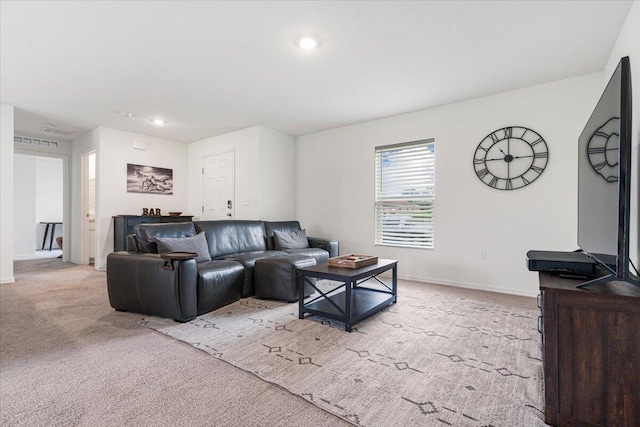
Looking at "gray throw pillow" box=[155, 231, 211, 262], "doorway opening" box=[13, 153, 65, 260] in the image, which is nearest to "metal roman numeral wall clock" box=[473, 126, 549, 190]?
"gray throw pillow" box=[155, 231, 211, 262]

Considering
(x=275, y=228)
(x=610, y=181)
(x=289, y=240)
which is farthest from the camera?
(x=275, y=228)

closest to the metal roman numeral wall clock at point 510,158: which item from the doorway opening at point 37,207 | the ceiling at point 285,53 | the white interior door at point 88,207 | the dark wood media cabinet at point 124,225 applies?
the ceiling at point 285,53

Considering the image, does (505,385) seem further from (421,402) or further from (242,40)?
(242,40)

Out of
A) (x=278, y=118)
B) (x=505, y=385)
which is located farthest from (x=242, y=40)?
(x=505, y=385)

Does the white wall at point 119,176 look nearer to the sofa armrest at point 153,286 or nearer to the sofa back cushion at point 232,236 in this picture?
the sofa back cushion at point 232,236

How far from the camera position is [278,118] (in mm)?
4797

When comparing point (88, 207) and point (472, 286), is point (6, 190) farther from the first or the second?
point (472, 286)

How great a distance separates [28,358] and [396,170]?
14.2 feet

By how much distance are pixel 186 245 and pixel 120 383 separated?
5.31 feet

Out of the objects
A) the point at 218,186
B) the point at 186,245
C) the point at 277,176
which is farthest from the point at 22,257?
the point at 186,245

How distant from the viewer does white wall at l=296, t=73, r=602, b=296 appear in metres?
3.38

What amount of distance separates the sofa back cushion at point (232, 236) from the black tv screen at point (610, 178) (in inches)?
138

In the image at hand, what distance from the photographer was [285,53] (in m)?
2.85

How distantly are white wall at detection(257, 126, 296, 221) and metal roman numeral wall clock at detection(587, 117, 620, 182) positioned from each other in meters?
4.22
